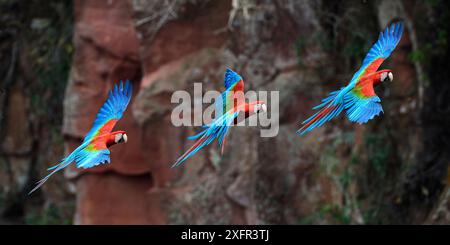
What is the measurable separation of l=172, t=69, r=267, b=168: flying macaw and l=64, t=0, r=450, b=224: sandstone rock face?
401 centimetres

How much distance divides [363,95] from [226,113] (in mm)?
→ 563

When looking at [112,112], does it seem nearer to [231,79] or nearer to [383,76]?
[231,79]

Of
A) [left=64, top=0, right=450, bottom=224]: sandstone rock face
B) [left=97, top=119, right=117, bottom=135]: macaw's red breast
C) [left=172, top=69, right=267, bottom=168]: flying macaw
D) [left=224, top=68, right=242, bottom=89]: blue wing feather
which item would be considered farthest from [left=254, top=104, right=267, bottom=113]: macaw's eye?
[left=64, top=0, right=450, bottom=224]: sandstone rock face

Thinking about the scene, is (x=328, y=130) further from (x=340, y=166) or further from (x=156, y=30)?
(x=156, y=30)

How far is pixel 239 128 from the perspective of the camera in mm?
8383

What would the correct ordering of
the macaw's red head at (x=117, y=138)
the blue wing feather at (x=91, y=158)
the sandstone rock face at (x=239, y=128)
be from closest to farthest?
the blue wing feather at (x=91, y=158) → the macaw's red head at (x=117, y=138) → the sandstone rock face at (x=239, y=128)

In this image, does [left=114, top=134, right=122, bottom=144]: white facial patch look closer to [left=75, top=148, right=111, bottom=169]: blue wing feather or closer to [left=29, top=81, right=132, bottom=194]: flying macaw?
[left=29, top=81, right=132, bottom=194]: flying macaw

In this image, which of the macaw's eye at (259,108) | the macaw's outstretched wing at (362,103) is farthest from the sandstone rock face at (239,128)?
the macaw's eye at (259,108)

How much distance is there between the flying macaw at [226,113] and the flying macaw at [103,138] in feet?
0.99

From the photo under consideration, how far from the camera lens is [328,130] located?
27.6 ft

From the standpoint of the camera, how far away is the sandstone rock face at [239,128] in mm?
8266

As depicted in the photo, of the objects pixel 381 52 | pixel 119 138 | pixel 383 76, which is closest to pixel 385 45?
pixel 381 52

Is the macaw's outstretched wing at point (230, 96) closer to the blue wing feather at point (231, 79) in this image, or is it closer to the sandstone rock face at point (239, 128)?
the blue wing feather at point (231, 79)

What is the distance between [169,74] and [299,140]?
1.35m
